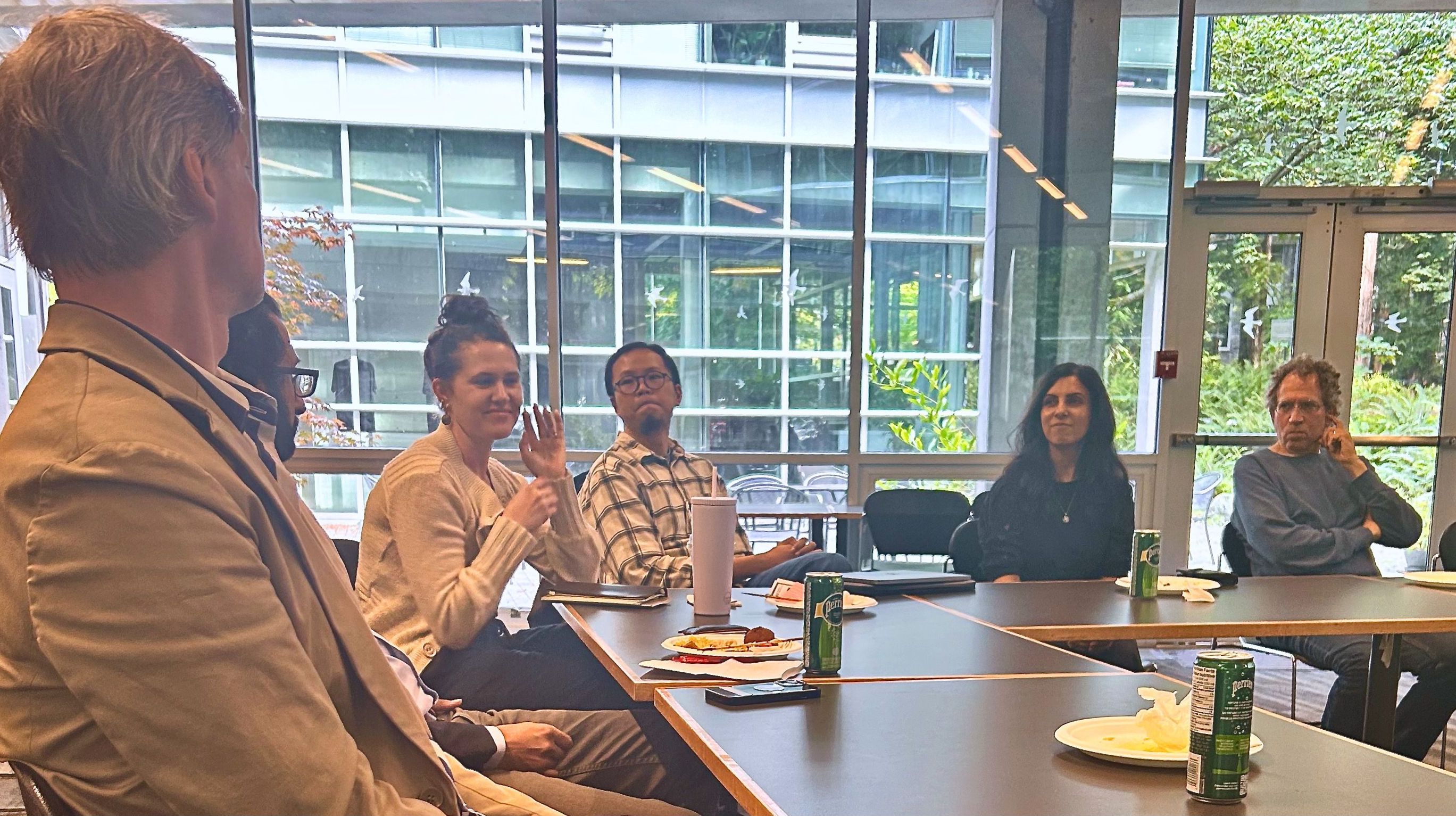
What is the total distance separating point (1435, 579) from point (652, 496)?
228 cm

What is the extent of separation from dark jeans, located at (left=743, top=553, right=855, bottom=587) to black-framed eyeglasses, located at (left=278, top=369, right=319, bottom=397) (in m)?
1.38

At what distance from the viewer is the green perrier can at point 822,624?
5.09 ft

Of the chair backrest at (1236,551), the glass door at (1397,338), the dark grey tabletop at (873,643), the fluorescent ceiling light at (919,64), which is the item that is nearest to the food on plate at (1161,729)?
the dark grey tabletop at (873,643)

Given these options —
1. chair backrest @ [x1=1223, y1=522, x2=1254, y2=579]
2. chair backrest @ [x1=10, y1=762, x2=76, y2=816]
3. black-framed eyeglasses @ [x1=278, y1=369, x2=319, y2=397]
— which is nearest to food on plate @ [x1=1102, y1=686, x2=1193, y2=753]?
chair backrest @ [x1=10, y1=762, x2=76, y2=816]

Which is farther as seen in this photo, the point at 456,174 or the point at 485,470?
the point at 456,174

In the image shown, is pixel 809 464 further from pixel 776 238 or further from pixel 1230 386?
pixel 1230 386

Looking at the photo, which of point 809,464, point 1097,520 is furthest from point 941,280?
point 1097,520

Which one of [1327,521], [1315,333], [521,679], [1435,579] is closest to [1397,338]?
[1315,333]

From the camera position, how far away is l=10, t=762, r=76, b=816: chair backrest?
818 millimetres

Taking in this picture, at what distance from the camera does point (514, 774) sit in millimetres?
1709

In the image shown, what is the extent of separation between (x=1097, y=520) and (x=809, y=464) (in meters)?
2.49

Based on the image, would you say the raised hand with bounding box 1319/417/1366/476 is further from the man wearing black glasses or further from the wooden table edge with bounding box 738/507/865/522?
the man wearing black glasses

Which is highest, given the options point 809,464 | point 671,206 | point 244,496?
point 671,206

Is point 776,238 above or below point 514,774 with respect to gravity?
above
